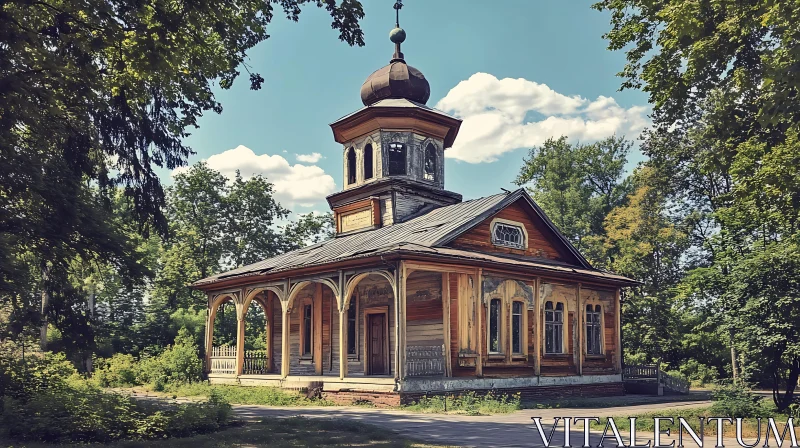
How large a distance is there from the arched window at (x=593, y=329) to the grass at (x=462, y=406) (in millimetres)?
7536

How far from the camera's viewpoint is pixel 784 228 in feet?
67.9

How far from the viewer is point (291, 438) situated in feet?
37.8

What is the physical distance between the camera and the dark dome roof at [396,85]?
2852cm

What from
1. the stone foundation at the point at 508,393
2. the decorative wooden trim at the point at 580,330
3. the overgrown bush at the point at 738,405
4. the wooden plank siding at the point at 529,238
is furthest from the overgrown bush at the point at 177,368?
the overgrown bush at the point at 738,405

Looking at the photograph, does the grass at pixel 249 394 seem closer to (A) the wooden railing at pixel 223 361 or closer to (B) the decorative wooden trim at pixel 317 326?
(A) the wooden railing at pixel 223 361

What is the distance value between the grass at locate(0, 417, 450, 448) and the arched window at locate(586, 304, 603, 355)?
14.3 meters

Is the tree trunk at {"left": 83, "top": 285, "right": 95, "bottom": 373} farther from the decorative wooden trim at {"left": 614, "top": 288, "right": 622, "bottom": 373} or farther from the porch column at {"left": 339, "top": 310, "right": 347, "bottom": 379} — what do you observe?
the decorative wooden trim at {"left": 614, "top": 288, "right": 622, "bottom": 373}

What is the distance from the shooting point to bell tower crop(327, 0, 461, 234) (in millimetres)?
26844

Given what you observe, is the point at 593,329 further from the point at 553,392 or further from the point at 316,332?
the point at 316,332

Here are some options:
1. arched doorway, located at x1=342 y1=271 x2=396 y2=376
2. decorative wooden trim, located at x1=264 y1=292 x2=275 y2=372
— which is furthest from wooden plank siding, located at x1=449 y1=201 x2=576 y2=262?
decorative wooden trim, located at x1=264 y1=292 x2=275 y2=372

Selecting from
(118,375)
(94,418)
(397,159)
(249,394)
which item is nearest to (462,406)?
(249,394)

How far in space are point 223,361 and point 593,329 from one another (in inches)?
527

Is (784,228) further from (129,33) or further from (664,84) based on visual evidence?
(129,33)

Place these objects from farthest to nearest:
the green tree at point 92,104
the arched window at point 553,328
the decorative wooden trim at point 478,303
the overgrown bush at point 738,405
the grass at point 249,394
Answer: the arched window at point 553,328 → the decorative wooden trim at point 478,303 → the grass at point 249,394 → the overgrown bush at point 738,405 → the green tree at point 92,104
